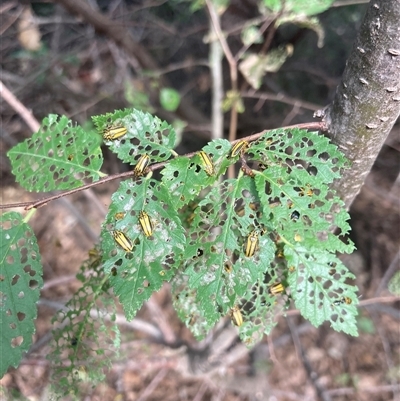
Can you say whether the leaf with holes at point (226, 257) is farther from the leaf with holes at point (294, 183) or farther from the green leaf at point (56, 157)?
the green leaf at point (56, 157)

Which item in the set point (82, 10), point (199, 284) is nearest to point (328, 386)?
point (199, 284)

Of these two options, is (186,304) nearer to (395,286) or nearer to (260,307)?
(260,307)

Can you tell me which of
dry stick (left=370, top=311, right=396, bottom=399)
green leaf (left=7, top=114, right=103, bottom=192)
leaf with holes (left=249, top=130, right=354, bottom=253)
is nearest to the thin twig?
dry stick (left=370, top=311, right=396, bottom=399)


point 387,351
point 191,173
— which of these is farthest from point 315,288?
point 387,351

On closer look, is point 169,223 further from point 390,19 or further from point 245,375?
point 245,375

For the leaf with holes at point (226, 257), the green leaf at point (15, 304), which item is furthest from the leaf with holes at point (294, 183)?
the green leaf at point (15, 304)
